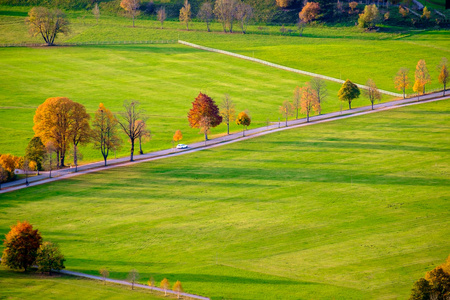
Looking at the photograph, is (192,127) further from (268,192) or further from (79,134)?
(268,192)

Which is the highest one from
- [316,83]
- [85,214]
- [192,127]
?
[316,83]

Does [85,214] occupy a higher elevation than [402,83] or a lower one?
lower

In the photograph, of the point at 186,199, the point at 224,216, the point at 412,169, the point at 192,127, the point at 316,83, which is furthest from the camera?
the point at 316,83

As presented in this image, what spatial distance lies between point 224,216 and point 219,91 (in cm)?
7573

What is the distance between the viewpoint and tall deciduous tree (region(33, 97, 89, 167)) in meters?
121

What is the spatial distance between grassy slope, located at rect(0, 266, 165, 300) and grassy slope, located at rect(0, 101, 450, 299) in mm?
4432

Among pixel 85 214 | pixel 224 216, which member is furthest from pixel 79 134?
pixel 224 216

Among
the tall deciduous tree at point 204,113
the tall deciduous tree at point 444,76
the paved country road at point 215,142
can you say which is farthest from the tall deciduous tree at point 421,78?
the tall deciduous tree at point 204,113

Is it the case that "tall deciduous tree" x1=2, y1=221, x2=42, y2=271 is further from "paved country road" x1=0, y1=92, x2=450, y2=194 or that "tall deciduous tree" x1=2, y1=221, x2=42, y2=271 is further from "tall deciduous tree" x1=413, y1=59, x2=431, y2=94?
"tall deciduous tree" x1=413, y1=59, x2=431, y2=94

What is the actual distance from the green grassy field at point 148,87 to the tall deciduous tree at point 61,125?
582 cm

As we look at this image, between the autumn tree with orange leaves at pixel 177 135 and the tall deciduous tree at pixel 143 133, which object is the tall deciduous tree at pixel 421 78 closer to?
the autumn tree with orange leaves at pixel 177 135

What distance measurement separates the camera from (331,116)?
477ft

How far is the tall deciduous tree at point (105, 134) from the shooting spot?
121 metres

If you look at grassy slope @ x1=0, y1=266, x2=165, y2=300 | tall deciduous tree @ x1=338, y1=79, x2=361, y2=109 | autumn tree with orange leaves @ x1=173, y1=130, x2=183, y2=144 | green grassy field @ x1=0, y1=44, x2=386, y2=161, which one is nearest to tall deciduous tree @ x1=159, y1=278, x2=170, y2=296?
grassy slope @ x1=0, y1=266, x2=165, y2=300
